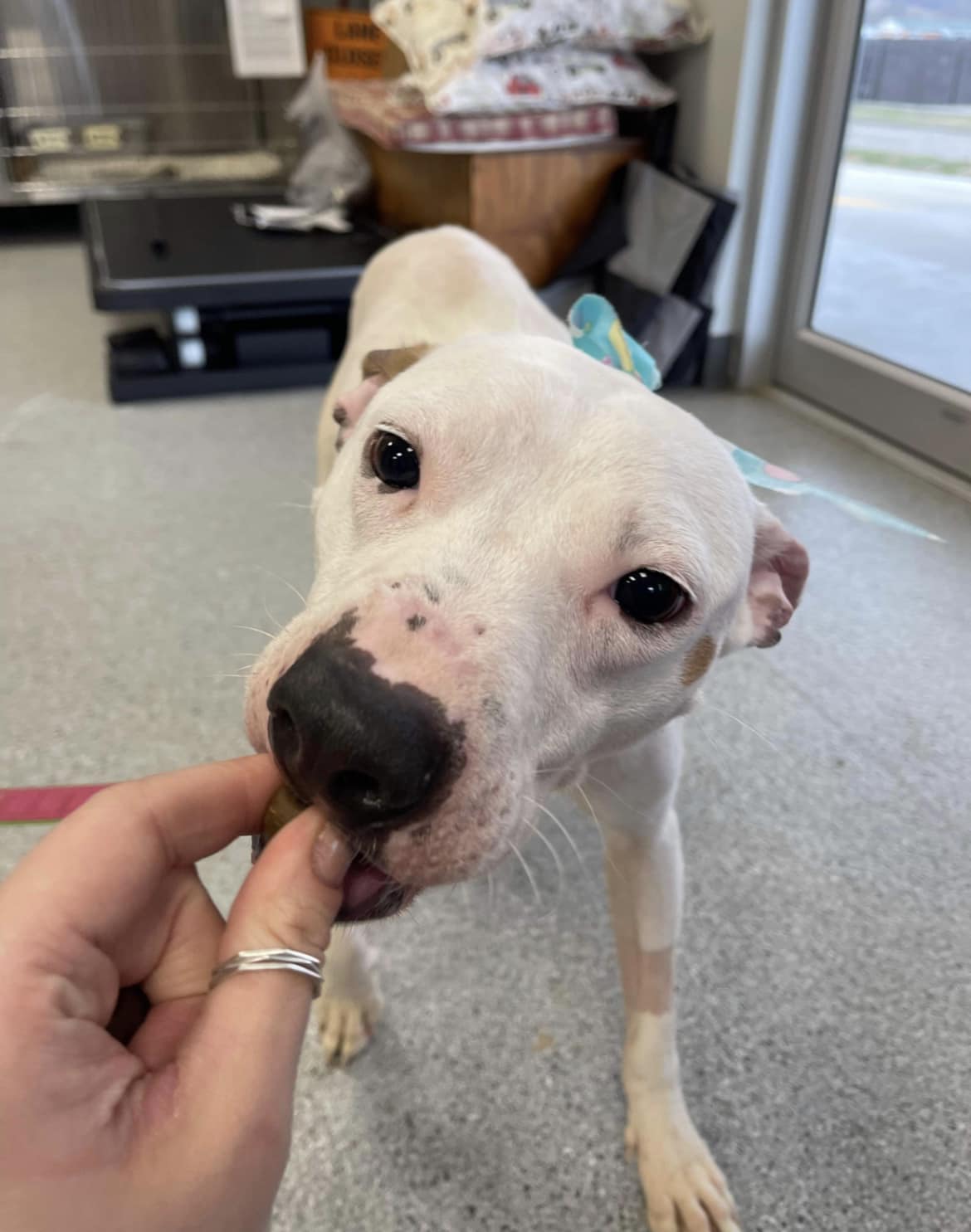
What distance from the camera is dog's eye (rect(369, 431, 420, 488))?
85cm

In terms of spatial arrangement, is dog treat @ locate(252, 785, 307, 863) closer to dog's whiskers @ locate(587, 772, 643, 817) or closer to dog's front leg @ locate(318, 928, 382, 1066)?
dog's whiskers @ locate(587, 772, 643, 817)

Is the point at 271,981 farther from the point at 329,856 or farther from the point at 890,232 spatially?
the point at 890,232

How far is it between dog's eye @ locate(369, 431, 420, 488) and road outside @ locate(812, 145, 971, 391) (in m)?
2.03

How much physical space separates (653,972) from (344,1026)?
384 millimetres

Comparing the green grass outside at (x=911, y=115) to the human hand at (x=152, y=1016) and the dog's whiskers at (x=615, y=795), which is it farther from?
the human hand at (x=152, y=1016)

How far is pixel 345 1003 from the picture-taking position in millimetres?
1189

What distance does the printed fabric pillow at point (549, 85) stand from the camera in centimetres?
277

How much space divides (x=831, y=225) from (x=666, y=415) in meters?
2.36

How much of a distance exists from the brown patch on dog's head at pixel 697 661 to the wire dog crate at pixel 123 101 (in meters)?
4.80

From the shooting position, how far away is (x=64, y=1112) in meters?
0.51

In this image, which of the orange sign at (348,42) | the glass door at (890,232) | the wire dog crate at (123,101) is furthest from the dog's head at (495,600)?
the wire dog crate at (123,101)

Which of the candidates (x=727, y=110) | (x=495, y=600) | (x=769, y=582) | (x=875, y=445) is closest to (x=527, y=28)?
(x=727, y=110)

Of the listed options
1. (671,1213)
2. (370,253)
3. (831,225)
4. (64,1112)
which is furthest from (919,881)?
(370,253)

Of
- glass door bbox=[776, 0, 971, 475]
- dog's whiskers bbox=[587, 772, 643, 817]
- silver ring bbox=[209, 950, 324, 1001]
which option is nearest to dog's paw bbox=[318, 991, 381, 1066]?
dog's whiskers bbox=[587, 772, 643, 817]
